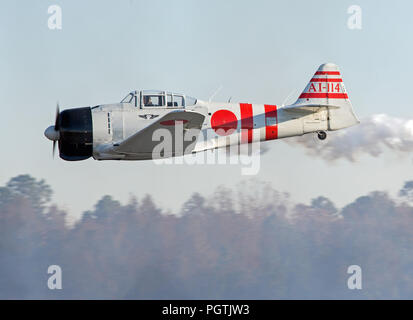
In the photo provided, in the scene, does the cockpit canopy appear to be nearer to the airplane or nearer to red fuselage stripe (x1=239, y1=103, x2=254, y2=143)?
the airplane

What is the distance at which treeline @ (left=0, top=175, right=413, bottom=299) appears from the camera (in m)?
34.1

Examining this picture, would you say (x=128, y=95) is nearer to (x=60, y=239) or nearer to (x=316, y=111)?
(x=316, y=111)

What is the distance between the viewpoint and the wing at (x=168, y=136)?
19453 millimetres

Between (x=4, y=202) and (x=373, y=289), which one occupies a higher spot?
(x=4, y=202)

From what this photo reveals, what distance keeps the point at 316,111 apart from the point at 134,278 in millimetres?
17311

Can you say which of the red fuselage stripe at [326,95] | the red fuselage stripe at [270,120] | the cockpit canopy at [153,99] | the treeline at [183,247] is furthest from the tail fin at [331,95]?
the treeline at [183,247]

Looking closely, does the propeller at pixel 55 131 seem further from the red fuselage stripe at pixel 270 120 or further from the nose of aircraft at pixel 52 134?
Result: the red fuselage stripe at pixel 270 120

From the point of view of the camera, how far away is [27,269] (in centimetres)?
3334

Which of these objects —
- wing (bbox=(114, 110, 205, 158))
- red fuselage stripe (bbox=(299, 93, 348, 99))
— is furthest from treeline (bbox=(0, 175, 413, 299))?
wing (bbox=(114, 110, 205, 158))

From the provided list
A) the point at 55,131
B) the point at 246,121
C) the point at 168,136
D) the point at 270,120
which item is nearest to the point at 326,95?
the point at 270,120

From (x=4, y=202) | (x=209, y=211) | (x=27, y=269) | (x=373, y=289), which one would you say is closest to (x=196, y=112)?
(x=209, y=211)

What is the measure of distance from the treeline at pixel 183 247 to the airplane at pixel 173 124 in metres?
10.5

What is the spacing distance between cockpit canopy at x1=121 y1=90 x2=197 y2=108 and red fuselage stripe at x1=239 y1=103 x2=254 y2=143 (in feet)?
5.66
